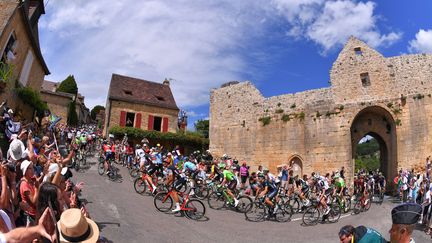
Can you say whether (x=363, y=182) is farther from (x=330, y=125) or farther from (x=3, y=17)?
(x=3, y=17)

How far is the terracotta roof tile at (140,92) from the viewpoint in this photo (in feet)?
101

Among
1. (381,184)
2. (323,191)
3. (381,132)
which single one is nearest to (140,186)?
(323,191)

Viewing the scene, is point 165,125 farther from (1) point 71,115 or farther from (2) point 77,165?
(2) point 77,165

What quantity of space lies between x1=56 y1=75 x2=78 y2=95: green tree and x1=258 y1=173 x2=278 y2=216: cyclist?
138ft

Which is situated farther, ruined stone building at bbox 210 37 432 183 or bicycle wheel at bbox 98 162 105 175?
ruined stone building at bbox 210 37 432 183

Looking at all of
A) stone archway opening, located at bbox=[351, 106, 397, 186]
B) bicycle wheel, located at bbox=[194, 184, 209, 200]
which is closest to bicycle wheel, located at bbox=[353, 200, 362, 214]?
bicycle wheel, located at bbox=[194, 184, 209, 200]

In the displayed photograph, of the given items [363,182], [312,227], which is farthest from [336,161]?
[312,227]

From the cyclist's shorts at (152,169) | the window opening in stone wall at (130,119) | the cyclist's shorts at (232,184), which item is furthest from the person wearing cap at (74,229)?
the window opening in stone wall at (130,119)

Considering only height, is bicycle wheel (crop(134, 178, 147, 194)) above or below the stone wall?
below

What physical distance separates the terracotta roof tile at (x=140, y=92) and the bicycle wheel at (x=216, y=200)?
20186 mm

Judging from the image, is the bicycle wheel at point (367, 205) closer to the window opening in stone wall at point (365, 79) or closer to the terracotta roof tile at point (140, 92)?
the window opening in stone wall at point (365, 79)

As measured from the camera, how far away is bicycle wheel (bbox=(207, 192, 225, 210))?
1149 cm

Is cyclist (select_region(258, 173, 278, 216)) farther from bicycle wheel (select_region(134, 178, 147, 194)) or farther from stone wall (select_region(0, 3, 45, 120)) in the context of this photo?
stone wall (select_region(0, 3, 45, 120))

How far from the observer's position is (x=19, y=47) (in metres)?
15.4
